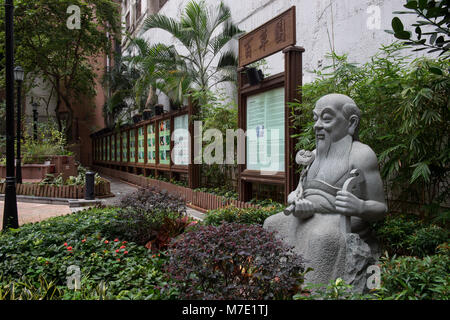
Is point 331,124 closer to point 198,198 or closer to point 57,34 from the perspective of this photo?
point 198,198

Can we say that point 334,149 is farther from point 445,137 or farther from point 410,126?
point 445,137

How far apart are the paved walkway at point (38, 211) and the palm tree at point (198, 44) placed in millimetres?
4525

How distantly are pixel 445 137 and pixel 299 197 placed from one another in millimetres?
1962

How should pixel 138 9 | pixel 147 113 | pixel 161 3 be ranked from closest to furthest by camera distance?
1. pixel 147 113
2. pixel 161 3
3. pixel 138 9

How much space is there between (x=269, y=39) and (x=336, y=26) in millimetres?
1770

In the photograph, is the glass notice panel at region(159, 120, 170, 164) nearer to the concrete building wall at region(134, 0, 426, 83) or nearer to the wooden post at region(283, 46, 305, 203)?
the concrete building wall at region(134, 0, 426, 83)

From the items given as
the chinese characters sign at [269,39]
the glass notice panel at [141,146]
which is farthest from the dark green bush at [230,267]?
the glass notice panel at [141,146]

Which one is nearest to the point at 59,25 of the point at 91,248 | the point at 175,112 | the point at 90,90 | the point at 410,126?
the point at 90,90

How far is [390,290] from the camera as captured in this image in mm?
2750

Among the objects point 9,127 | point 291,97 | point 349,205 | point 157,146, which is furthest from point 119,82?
point 349,205

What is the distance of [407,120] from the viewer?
4078 mm

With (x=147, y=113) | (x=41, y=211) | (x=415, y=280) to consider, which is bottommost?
(x=41, y=211)

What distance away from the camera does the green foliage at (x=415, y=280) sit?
2.59 metres

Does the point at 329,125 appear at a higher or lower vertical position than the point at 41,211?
higher
